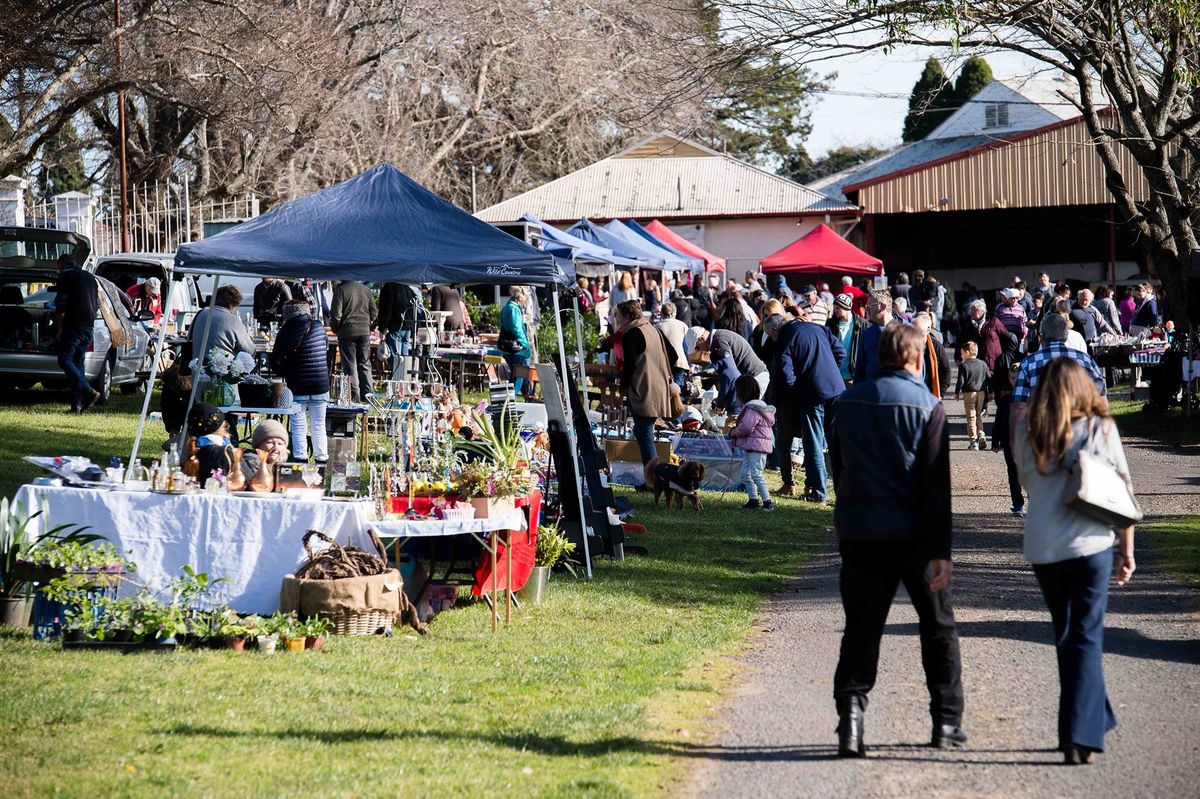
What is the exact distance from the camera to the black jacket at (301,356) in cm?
1341

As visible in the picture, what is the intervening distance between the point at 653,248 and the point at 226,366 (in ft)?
50.9

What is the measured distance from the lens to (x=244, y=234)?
1083 cm

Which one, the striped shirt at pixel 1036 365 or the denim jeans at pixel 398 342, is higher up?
the denim jeans at pixel 398 342

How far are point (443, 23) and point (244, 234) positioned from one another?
1013 inches

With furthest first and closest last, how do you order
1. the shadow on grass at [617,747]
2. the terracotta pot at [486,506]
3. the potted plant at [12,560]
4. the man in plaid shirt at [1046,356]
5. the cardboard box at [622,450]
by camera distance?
the cardboard box at [622,450] < the man in plaid shirt at [1046,356] < the terracotta pot at [486,506] < the potted plant at [12,560] < the shadow on grass at [617,747]

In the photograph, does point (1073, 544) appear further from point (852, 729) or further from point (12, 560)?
point (12, 560)

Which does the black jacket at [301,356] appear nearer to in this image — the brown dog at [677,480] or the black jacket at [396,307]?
the brown dog at [677,480]

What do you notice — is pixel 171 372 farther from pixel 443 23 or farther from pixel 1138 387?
pixel 443 23

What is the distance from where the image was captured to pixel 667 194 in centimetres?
4466

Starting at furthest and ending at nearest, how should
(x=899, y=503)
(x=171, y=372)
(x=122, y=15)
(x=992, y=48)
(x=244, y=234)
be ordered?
(x=122, y=15)
(x=992, y=48)
(x=171, y=372)
(x=244, y=234)
(x=899, y=503)

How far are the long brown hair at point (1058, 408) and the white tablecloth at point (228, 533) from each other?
407cm

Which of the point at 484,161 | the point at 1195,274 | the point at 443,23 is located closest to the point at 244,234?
the point at 1195,274

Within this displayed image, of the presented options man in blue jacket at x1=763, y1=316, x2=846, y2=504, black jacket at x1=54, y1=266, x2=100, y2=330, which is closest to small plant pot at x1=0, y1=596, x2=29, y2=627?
man in blue jacket at x1=763, y1=316, x2=846, y2=504

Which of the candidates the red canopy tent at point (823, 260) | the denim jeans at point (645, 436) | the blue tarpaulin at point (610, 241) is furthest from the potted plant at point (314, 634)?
the red canopy tent at point (823, 260)
